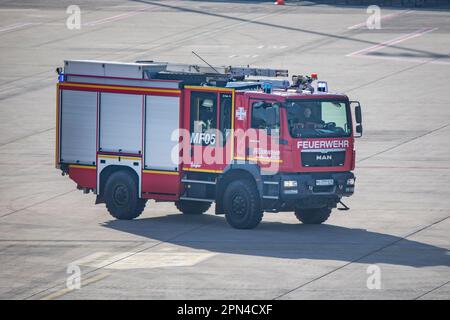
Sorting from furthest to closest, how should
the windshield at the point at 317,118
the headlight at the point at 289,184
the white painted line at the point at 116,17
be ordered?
1. the white painted line at the point at 116,17
2. the windshield at the point at 317,118
3. the headlight at the point at 289,184

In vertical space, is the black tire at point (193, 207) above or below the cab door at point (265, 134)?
below

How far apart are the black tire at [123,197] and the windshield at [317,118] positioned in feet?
13.5

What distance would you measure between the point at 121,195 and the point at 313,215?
167 inches

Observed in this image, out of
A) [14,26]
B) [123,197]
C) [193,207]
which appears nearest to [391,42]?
[14,26]

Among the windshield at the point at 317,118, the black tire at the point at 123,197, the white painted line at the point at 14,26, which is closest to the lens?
the windshield at the point at 317,118

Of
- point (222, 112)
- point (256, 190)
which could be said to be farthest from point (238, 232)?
point (222, 112)

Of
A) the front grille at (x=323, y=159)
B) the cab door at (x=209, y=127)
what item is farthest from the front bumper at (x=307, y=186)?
the cab door at (x=209, y=127)

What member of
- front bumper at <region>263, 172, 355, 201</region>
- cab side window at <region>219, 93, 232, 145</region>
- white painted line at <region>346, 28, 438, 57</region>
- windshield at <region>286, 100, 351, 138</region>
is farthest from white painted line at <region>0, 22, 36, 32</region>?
front bumper at <region>263, 172, 355, 201</region>

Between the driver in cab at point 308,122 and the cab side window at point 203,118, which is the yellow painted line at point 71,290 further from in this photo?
the driver in cab at point 308,122

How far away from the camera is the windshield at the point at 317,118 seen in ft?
83.7

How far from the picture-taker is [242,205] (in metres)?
25.9

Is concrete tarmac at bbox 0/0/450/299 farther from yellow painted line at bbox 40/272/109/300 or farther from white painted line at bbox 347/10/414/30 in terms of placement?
white painted line at bbox 347/10/414/30
